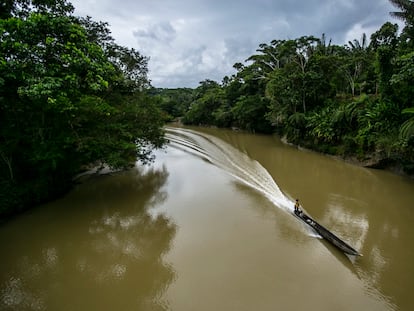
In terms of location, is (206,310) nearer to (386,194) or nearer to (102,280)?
(102,280)

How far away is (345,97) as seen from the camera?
73.6ft

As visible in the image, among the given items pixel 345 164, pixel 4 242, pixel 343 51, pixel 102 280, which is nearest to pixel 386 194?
pixel 345 164

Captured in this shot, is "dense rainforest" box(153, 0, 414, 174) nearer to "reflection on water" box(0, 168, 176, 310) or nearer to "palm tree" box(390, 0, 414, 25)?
"palm tree" box(390, 0, 414, 25)

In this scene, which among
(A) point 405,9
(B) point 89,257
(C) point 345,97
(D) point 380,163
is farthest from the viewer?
(C) point 345,97

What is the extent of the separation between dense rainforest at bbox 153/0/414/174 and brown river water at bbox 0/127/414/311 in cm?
247

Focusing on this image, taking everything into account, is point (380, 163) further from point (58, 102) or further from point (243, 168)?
point (58, 102)

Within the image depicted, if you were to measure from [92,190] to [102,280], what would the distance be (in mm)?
7126

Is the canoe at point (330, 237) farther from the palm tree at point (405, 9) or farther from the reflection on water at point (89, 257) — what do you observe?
the palm tree at point (405, 9)

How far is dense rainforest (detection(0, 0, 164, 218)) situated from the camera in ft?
21.1

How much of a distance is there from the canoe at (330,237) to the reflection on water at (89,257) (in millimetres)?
4607

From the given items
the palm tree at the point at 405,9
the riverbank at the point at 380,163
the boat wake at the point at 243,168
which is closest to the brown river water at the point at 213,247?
→ the boat wake at the point at 243,168

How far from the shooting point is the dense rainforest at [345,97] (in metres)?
13.3

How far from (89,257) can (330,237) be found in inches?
281

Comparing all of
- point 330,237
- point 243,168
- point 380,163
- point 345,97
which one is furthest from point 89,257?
point 345,97
